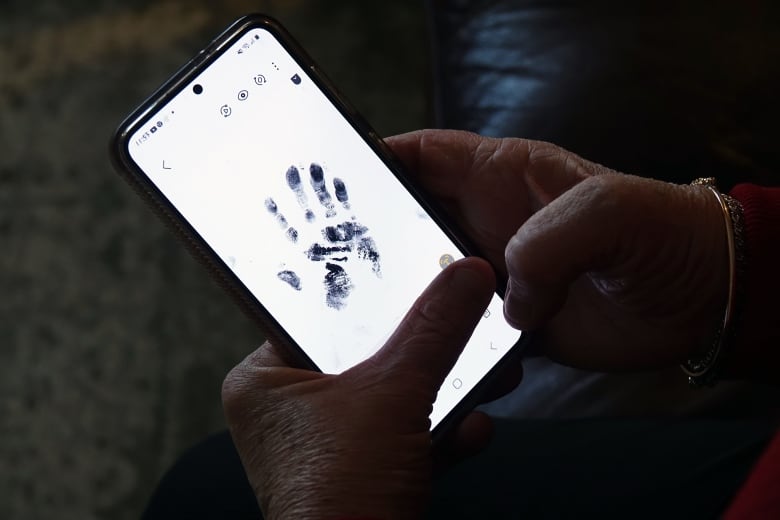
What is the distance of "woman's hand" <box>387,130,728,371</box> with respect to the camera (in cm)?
52

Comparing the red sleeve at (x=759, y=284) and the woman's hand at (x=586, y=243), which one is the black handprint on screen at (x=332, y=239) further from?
the red sleeve at (x=759, y=284)

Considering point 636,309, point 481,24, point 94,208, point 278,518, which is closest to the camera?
point 278,518

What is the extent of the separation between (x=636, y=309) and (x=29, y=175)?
1.00m

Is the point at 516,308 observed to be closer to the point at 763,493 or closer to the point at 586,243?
the point at 586,243

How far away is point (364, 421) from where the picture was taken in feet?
1.61

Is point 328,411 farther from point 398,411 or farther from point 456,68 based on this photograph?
point 456,68

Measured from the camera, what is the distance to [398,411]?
0.49 metres

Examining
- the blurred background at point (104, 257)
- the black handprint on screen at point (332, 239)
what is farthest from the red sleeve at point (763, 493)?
the blurred background at point (104, 257)

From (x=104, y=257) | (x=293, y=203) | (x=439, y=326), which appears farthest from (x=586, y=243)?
(x=104, y=257)

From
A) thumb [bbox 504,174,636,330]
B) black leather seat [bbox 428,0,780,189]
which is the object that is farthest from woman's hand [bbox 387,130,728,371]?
black leather seat [bbox 428,0,780,189]

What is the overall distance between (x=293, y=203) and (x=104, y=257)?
2.14ft

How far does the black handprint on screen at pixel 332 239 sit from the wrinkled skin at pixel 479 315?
7 cm

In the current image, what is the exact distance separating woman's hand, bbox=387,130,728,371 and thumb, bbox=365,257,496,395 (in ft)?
0.10

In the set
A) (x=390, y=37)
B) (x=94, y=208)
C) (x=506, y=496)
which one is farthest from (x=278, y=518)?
(x=390, y=37)
